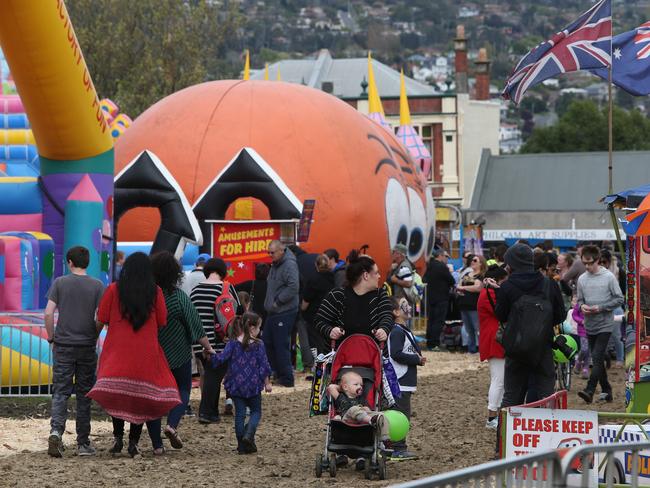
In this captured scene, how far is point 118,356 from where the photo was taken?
10148 millimetres

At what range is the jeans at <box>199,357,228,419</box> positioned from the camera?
12.6 m

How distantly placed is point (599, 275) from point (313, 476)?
586 centimetres

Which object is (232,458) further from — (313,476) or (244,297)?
(244,297)

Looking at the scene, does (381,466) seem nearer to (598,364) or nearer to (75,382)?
(75,382)

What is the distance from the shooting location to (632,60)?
46.1ft

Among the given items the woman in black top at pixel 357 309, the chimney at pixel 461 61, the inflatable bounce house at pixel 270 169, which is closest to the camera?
the woman in black top at pixel 357 309

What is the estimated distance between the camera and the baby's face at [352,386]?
32.0ft

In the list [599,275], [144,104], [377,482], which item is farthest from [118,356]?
[144,104]

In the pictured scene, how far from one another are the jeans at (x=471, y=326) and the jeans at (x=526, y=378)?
9081 mm

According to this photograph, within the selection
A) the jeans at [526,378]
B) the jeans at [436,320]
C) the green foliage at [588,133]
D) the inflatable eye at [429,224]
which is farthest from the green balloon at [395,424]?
the green foliage at [588,133]

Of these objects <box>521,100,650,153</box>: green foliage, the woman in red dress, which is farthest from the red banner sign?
<box>521,100,650,153</box>: green foliage

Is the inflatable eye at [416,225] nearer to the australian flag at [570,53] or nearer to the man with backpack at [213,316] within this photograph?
the australian flag at [570,53]

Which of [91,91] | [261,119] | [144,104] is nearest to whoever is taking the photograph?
[91,91]

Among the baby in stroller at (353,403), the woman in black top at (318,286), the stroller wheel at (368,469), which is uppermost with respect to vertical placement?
the woman in black top at (318,286)
